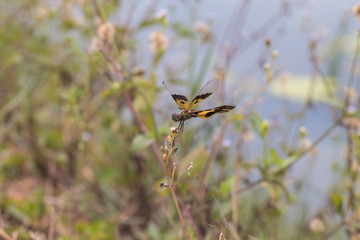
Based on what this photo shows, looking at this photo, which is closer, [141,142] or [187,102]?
[187,102]

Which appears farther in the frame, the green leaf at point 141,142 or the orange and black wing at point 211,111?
the green leaf at point 141,142

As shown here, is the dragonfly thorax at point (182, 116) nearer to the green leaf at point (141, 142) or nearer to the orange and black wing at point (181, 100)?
the orange and black wing at point (181, 100)

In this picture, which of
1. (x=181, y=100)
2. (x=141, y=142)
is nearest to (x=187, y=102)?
(x=181, y=100)

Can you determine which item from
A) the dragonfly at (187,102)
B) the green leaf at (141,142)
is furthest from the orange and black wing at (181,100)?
the green leaf at (141,142)

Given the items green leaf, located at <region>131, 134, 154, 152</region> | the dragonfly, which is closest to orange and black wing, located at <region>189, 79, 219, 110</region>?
the dragonfly

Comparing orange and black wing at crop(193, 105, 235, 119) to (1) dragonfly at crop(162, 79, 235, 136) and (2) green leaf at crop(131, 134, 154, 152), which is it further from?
(2) green leaf at crop(131, 134, 154, 152)

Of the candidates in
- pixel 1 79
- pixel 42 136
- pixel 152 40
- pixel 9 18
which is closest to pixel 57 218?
pixel 42 136

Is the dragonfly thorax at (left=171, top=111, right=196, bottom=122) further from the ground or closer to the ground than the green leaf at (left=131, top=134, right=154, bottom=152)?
further from the ground

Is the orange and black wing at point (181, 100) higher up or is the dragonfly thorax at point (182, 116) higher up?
the orange and black wing at point (181, 100)

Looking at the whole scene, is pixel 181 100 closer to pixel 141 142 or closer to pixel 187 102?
pixel 187 102
